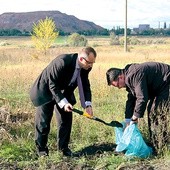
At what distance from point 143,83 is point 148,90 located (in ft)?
1.01

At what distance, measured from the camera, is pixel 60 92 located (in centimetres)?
570

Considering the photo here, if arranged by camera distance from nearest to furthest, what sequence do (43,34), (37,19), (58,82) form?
1. (58,82)
2. (43,34)
3. (37,19)

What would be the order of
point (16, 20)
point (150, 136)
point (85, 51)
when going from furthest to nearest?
point (16, 20) < point (150, 136) < point (85, 51)

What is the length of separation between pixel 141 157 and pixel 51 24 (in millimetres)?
30694

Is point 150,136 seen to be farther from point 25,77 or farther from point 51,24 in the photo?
point 51,24

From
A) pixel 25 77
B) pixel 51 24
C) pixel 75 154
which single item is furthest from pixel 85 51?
pixel 51 24

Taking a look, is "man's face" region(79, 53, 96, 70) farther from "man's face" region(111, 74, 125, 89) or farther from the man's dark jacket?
the man's dark jacket

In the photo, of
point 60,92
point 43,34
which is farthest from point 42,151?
point 43,34

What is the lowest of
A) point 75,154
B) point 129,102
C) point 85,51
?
point 75,154

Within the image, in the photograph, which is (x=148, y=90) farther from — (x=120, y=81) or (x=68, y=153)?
(x=68, y=153)

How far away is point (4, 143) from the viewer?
21.5 feet

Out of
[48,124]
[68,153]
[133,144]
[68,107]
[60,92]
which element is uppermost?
[60,92]

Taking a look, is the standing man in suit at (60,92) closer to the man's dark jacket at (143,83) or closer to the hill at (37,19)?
the man's dark jacket at (143,83)

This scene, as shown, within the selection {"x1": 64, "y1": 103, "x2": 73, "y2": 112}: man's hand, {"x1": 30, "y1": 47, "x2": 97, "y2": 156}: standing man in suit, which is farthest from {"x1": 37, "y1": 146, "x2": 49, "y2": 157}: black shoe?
{"x1": 64, "y1": 103, "x2": 73, "y2": 112}: man's hand
